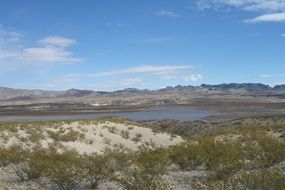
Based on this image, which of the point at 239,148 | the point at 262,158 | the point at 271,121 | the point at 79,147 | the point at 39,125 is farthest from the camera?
the point at 271,121

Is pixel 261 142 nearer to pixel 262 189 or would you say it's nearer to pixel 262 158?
pixel 262 158

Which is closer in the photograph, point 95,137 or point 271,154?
point 271,154

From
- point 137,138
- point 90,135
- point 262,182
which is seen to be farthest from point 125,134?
point 262,182

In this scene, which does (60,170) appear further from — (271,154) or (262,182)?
(271,154)

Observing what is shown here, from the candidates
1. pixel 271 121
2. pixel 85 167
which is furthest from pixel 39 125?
pixel 271 121

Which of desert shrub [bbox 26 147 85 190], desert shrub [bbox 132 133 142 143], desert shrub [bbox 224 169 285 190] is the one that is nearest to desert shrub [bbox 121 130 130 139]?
desert shrub [bbox 132 133 142 143]

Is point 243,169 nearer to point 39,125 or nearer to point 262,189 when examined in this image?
point 262,189

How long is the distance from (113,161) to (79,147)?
1553cm

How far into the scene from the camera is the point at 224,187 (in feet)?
43.2

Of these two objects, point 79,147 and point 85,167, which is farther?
point 79,147

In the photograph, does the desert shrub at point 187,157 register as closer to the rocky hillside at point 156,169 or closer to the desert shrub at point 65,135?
the rocky hillside at point 156,169

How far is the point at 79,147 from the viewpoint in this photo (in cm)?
3541

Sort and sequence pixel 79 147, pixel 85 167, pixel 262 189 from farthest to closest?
pixel 79 147 < pixel 85 167 < pixel 262 189

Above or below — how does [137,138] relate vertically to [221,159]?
below
